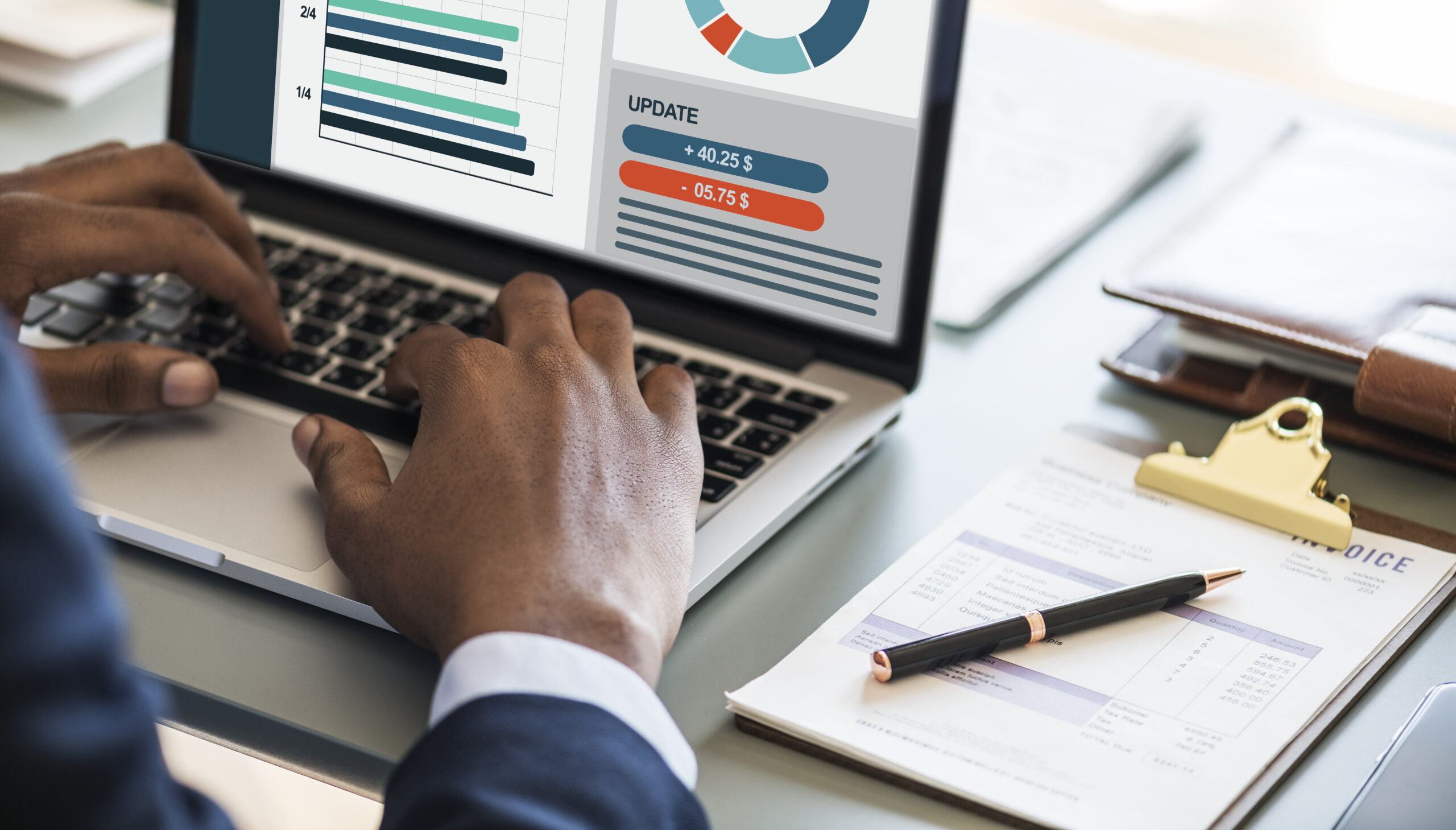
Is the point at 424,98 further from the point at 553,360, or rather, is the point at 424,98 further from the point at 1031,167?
the point at 1031,167

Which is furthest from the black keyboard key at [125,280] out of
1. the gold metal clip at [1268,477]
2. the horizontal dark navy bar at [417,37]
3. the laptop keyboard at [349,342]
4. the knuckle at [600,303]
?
the gold metal clip at [1268,477]

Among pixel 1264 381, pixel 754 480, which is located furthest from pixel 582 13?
pixel 1264 381

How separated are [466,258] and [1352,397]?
0.56 m

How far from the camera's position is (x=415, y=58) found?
0.77 metres

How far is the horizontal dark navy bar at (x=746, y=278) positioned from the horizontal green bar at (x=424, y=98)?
10 cm

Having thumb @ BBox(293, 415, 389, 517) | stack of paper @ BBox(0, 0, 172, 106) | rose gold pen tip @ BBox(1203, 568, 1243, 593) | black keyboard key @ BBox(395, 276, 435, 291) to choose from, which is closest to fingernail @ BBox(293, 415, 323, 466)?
thumb @ BBox(293, 415, 389, 517)

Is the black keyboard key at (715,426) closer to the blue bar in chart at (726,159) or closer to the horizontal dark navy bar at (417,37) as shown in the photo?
the blue bar in chart at (726,159)

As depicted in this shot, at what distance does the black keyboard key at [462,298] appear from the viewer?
835 millimetres

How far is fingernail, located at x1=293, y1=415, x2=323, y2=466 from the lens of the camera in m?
0.65

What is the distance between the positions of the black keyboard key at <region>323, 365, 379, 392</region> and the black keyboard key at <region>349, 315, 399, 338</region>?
0.14 ft

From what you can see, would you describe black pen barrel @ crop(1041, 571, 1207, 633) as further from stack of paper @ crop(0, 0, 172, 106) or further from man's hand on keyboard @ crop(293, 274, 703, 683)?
stack of paper @ crop(0, 0, 172, 106)

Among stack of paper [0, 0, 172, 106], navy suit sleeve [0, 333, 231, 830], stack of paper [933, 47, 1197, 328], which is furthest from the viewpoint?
stack of paper [0, 0, 172, 106]

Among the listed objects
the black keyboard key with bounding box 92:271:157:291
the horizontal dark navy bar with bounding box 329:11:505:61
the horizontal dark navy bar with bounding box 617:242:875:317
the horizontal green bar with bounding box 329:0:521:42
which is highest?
the horizontal green bar with bounding box 329:0:521:42

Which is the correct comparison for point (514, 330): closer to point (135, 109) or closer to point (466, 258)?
point (466, 258)
